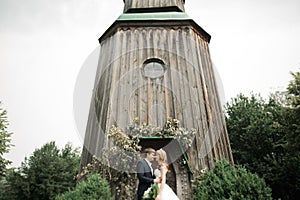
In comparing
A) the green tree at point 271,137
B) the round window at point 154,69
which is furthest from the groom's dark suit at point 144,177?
the green tree at point 271,137

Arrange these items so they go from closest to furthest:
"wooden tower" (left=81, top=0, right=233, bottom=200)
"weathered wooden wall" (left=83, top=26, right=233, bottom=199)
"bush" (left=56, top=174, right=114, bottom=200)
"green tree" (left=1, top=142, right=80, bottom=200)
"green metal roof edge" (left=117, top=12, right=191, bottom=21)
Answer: "bush" (left=56, top=174, right=114, bottom=200) < "wooden tower" (left=81, top=0, right=233, bottom=200) < "weathered wooden wall" (left=83, top=26, right=233, bottom=199) < "green metal roof edge" (left=117, top=12, right=191, bottom=21) < "green tree" (left=1, top=142, right=80, bottom=200)

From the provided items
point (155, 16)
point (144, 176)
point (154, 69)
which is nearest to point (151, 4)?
point (155, 16)

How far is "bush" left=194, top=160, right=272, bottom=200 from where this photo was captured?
5.64 m

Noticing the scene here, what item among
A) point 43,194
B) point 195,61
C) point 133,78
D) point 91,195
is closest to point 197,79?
point 195,61

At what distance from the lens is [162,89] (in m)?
9.25

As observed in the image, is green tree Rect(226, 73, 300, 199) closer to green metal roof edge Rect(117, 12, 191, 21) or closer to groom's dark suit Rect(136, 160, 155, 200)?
green metal roof edge Rect(117, 12, 191, 21)

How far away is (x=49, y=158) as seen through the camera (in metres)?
21.2

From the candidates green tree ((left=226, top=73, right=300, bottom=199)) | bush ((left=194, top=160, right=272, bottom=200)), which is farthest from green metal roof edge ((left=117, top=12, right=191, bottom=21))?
bush ((left=194, top=160, right=272, bottom=200))

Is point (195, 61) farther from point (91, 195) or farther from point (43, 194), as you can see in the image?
point (43, 194)

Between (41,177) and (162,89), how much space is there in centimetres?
1470

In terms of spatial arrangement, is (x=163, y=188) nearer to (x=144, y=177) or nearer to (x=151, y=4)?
(x=144, y=177)

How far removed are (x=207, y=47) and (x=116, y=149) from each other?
6.20m

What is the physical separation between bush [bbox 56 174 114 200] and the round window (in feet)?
14.1

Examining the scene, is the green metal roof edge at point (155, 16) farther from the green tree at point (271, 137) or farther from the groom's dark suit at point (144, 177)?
the groom's dark suit at point (144, 177)
